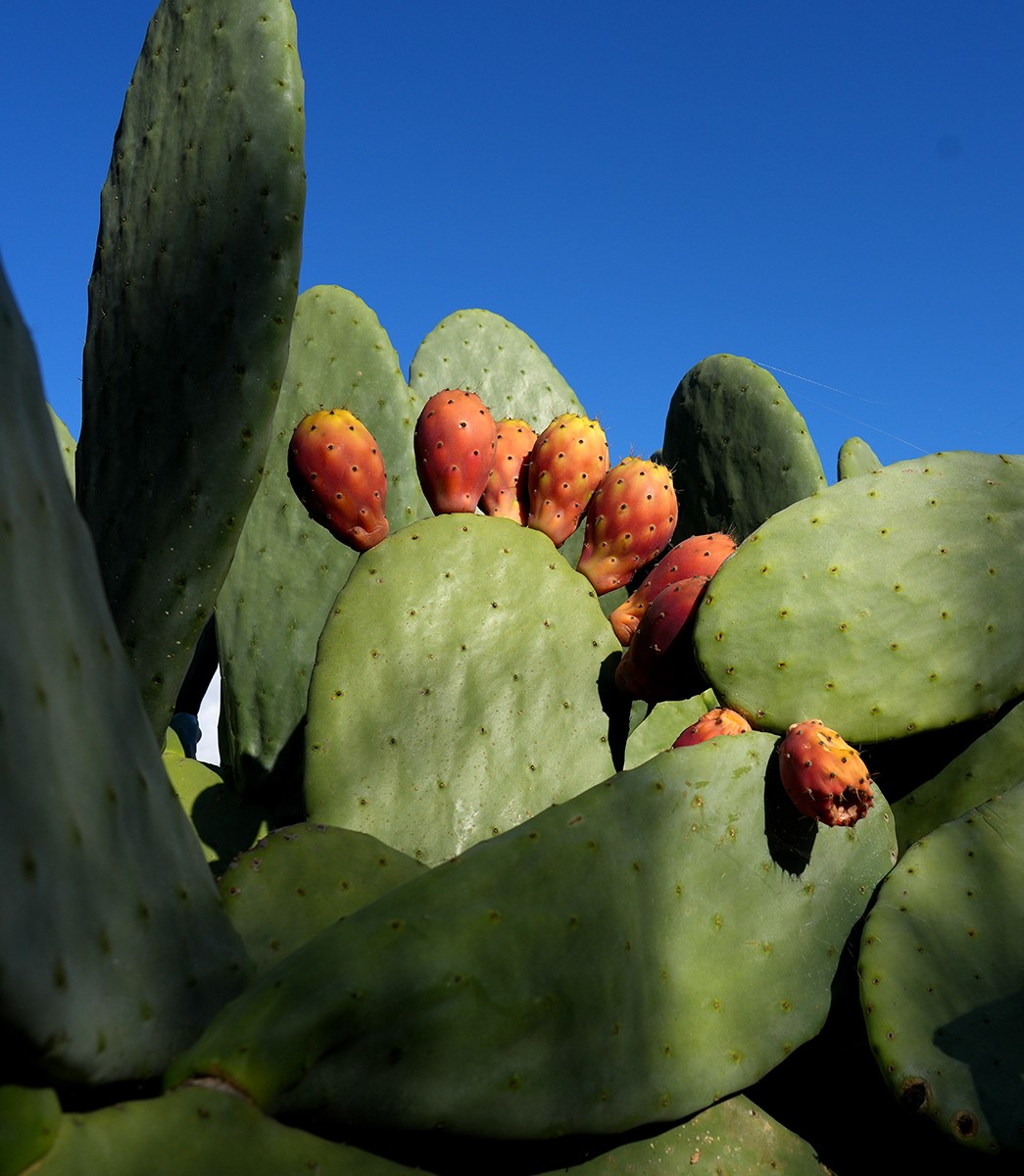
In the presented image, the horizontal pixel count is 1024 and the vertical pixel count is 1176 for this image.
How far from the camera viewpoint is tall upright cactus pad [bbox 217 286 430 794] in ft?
7.54

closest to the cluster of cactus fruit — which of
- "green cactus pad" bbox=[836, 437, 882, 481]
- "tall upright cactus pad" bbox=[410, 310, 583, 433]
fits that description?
"tall upright cactus pad" bbox=[410, 310, 583, 433]

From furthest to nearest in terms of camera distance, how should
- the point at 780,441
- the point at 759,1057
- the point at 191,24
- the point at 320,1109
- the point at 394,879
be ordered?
the point at 780,441 < the point at 191,24 < the point at 394,879 < the point at 759,1057 < the point at 320,1109

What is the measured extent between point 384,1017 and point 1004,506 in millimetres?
1304

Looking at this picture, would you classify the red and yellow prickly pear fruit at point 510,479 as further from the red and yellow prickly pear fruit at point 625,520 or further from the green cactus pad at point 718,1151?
the green cactus pad at point 718,1151

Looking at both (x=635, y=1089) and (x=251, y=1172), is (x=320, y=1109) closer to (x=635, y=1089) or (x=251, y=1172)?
(x=251, y=1172)

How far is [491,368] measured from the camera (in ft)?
9.30

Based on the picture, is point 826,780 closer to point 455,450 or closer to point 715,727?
point 715,727

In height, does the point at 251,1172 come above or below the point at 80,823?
below

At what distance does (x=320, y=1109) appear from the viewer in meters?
1.00

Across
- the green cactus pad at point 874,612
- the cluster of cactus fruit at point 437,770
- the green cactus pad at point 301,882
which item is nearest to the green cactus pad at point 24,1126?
the cluster of cactus fruit at point 437,770

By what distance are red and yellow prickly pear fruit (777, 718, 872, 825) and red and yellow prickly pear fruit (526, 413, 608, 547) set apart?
2.15ft

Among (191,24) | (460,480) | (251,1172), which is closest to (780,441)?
(460,480)

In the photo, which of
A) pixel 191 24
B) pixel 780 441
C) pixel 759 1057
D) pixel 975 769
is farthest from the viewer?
pixel 780 441

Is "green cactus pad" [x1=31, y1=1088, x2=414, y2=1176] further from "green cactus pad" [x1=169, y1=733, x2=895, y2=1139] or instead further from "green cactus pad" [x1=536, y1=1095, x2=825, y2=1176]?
"green cactus pad" [x1=536, y1=1095, x2=825, y2=1176]
